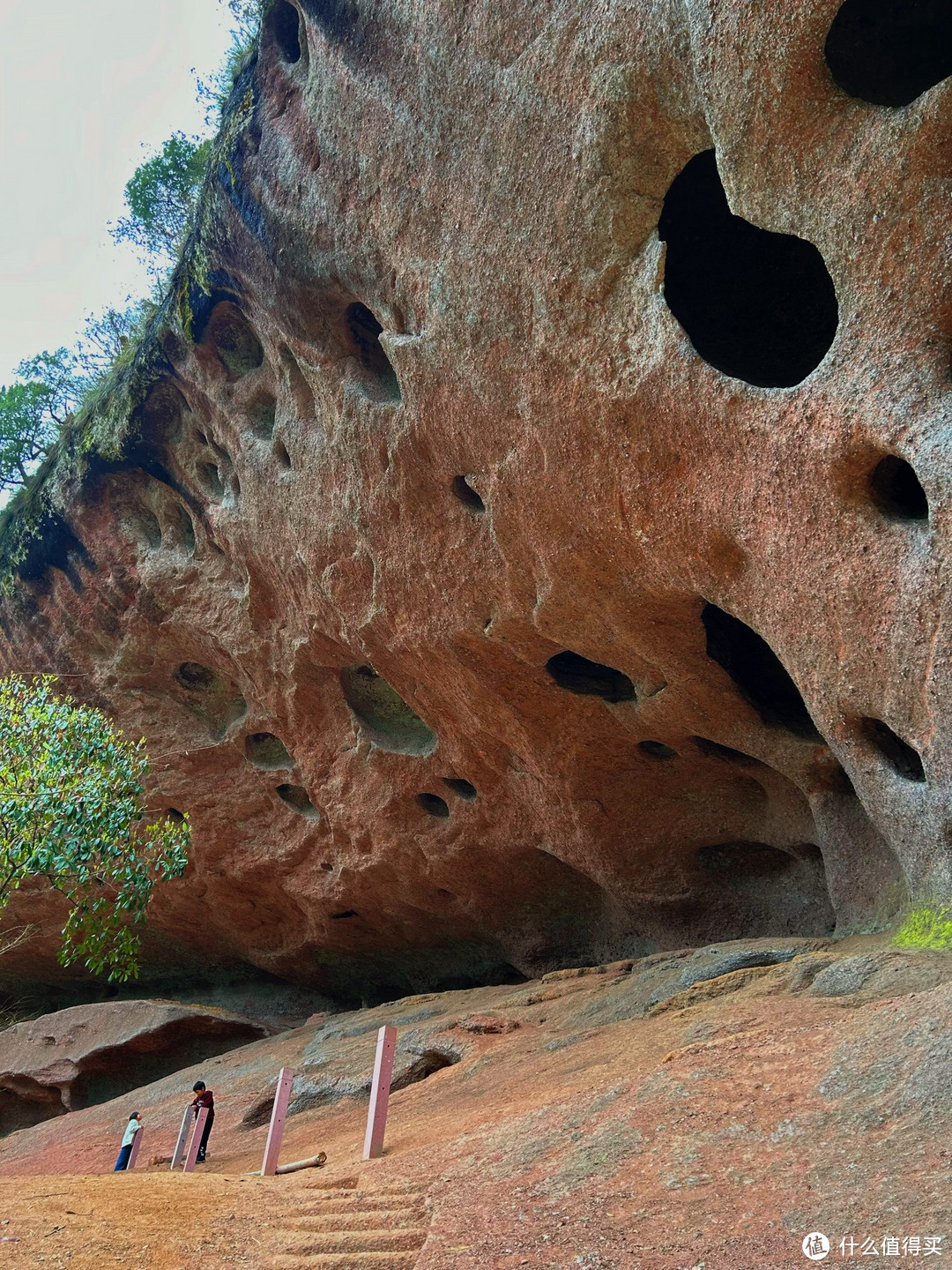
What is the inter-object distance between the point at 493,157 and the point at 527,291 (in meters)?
1.11

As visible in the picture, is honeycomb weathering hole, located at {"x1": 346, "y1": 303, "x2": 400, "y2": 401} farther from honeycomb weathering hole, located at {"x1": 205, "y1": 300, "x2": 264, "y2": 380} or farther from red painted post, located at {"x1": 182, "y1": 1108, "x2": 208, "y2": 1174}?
red painted post, located at {"x1": 182, "y1": 1108, "x2": 208, "y2": 1174}

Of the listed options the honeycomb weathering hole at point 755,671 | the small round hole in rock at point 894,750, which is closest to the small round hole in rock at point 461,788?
the honeycomb weathering hole at point 755,671

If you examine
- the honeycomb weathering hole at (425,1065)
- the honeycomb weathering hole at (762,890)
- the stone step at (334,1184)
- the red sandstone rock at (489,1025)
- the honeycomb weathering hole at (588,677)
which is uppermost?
the honeycomb weathering hole at (588,677)

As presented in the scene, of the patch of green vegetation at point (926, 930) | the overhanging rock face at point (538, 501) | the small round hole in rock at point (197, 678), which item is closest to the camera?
the patch of green vegetation at point (926, 930)

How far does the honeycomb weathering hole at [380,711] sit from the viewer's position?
13.7 m

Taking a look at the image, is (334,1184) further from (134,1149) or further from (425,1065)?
(134,1149)

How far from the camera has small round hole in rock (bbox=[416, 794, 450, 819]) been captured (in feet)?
45.1

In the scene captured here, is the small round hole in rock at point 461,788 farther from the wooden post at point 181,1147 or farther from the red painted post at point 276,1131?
the red painted post at point 276,1131

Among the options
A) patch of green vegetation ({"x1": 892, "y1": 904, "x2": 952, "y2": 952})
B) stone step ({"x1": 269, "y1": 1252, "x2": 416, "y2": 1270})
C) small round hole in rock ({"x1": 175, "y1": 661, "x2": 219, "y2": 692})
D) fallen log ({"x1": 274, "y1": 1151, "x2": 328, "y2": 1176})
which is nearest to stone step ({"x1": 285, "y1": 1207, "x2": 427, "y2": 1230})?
stone step ({"x1": 269, "y1": 1252, "x2": 416, "y2": 1270})

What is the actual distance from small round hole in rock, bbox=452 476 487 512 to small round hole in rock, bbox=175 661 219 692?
7266mm

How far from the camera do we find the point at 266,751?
1570 centimetres

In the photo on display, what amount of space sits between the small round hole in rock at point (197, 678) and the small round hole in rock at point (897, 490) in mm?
11721

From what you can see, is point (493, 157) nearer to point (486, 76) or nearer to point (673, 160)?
point (486, 76)

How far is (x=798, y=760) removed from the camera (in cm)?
958
